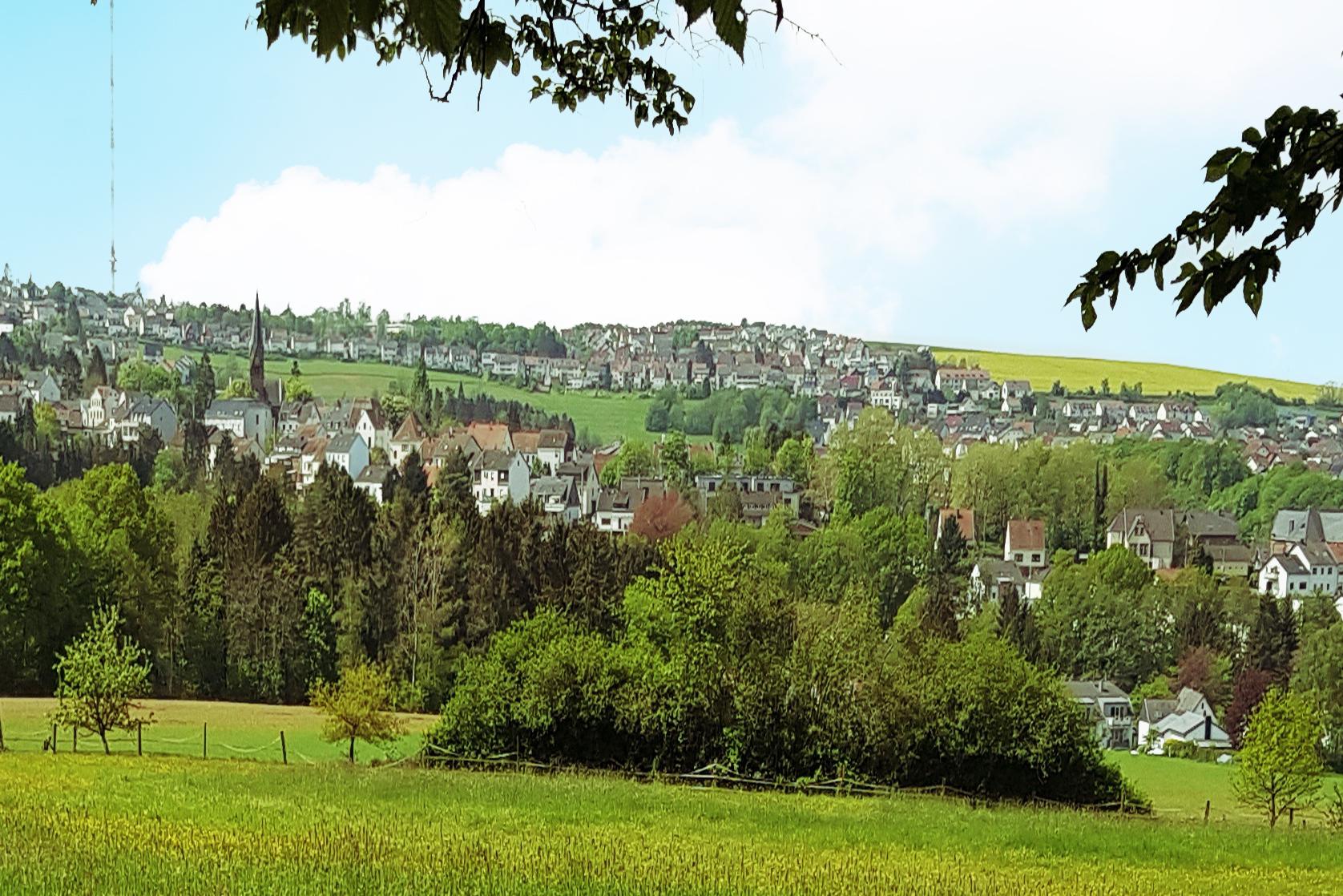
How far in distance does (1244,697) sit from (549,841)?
5364cm

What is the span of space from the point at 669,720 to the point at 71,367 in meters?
99.8

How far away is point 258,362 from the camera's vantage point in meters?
128

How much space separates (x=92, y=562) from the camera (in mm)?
47812

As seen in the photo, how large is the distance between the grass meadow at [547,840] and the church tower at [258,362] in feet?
329

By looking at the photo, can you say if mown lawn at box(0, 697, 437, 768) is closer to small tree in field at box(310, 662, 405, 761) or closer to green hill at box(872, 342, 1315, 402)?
small tree in field at box(310, 662, 405, 761)

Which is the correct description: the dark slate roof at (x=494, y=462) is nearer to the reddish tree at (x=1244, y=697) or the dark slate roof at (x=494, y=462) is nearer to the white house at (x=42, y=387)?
the white house at (x=42, y=387)

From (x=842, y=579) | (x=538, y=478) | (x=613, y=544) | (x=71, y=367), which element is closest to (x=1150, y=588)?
(x=842, y=579)

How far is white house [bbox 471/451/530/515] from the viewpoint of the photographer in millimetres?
99938

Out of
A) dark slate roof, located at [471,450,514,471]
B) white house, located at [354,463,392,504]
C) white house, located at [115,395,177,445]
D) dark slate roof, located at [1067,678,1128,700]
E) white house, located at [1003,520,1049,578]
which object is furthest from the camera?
dark slate roof, located at [471,450,514,471]

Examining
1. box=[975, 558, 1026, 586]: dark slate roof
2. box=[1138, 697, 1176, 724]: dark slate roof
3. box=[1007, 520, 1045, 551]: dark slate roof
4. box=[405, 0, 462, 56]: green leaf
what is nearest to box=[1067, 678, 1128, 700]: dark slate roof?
box=[1138, 697, 1176, 724]: dark slate roof

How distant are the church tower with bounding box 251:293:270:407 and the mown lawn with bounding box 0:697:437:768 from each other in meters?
77.1

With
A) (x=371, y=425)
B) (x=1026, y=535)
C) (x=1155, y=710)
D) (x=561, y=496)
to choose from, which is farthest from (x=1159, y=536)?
(x=371, y=425)

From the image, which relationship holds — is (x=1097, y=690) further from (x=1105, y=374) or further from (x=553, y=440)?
(x=1105, y=374)

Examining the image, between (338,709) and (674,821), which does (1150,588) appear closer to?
(338,709)
